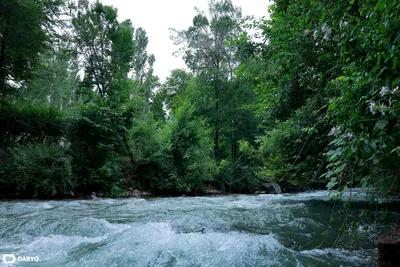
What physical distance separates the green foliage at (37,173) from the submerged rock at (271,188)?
40.3 feet

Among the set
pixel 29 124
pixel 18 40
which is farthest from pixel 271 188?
pixel 18 40

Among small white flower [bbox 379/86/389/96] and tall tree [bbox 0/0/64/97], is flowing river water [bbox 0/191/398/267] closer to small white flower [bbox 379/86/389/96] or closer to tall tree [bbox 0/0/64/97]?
small white flower [bbox 379/86/389/96]

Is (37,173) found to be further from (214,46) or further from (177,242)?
(214,46)

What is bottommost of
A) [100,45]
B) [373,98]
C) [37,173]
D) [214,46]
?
[37,173]

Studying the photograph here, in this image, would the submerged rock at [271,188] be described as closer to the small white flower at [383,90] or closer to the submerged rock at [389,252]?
the submerged rock at [389,252]

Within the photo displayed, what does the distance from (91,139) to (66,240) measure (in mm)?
9533

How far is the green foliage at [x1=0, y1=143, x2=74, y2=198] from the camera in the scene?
32.3 ft

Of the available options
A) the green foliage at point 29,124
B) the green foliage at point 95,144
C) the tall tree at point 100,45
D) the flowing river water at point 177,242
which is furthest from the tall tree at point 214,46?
the flowing river water at point 177,242

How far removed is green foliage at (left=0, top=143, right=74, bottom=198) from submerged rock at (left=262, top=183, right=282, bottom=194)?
12.3 metres

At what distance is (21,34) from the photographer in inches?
479

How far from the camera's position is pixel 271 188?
18328 mm

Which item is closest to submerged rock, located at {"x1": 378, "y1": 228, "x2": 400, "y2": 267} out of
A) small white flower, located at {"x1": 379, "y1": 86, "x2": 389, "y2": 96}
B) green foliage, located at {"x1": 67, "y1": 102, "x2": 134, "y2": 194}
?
small white flower, located at {"x1": 379, "y1": 86, "x2": 389, "y2": 96}

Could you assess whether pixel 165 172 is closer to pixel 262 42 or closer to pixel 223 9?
pixel 262 42

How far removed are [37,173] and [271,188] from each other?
13.8 metres
